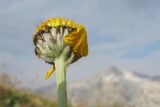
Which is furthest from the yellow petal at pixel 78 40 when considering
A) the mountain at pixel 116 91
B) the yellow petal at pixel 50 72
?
the mountain at pixel 116 91

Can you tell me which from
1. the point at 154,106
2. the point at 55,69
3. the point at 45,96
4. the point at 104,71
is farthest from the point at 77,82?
the point at 55,69

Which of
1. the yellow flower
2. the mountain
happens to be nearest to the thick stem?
the yellow flower

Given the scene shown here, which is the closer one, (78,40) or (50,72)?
(78,40)

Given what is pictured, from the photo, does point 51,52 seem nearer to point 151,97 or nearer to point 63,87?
point 63,87

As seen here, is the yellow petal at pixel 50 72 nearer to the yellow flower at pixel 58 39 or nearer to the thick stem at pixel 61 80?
the yellow flower at pixel 58 39

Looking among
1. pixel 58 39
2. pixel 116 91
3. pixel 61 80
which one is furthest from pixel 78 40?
pixel 116 91

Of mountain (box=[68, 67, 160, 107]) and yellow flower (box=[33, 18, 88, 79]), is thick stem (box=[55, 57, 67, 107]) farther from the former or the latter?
mountain (box=[68, 67, 160, 107])

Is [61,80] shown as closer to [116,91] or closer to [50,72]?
[50,72]
